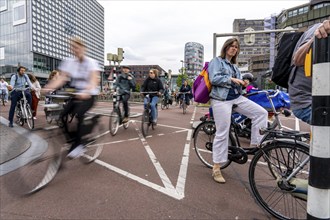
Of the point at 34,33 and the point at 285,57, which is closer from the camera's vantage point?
the point at 285,57

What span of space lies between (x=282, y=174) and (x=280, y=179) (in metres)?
0.06

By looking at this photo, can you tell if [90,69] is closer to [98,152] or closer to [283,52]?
[98,152]

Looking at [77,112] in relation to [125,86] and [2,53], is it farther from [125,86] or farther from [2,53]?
[2,53]

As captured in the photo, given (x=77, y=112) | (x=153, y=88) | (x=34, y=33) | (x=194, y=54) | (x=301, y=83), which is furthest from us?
(x=194, y=54)

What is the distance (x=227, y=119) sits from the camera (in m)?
3.32

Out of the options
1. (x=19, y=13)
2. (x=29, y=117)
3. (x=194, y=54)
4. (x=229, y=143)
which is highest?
(x=19, y=13)

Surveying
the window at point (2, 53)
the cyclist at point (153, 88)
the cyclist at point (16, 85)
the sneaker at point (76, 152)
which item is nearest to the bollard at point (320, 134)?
the sneaker at point (76, 152)

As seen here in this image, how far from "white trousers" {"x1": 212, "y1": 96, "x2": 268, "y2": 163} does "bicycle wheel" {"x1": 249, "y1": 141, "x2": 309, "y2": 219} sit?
66cm

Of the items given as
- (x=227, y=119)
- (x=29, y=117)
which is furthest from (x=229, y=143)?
(x=29, y=117)

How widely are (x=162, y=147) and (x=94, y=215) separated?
2.99 meters

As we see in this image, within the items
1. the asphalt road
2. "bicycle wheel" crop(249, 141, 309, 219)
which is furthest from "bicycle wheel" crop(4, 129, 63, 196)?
"bicycle wheel" crop(249, 141, 309, 219)

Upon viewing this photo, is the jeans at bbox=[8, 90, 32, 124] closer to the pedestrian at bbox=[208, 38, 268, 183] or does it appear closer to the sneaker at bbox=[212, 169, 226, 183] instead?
the pedestrian at bbox=[208, 38, 268, 183]

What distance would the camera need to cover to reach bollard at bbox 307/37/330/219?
1389 millimetres

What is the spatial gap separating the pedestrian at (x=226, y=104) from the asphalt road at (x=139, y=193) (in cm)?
44
